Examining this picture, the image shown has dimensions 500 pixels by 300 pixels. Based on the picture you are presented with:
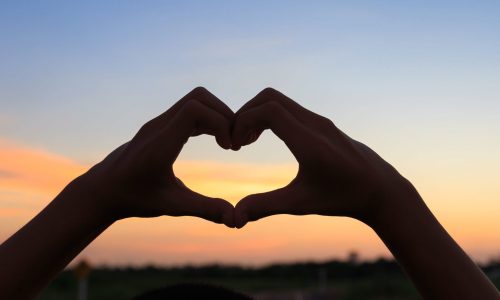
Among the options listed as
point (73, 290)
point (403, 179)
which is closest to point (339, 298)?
point (73, 290)

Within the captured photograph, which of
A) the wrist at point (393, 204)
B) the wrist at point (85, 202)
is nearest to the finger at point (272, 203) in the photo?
the wrist at point (393, 204)

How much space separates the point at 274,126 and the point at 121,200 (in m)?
0.46

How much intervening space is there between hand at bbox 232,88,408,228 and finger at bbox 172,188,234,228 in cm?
3

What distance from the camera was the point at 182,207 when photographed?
191 cm

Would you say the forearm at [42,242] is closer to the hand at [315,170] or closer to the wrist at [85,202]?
the wrist at [85,202]

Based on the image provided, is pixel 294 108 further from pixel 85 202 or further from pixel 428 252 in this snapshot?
pixel 85 202

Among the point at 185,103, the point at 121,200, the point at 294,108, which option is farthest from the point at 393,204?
the point at 121,200

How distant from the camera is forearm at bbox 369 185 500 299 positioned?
6.21ft

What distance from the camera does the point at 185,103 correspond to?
1.92m

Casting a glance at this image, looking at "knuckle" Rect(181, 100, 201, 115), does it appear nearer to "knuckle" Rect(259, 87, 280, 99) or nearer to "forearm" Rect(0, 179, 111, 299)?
"knuckle" Rect(259, 87, 280, 99)

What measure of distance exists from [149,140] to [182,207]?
195 millimetres

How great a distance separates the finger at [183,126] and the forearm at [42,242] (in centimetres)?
30

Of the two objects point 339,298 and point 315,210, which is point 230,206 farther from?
point 339,298

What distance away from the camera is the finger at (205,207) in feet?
6.05
